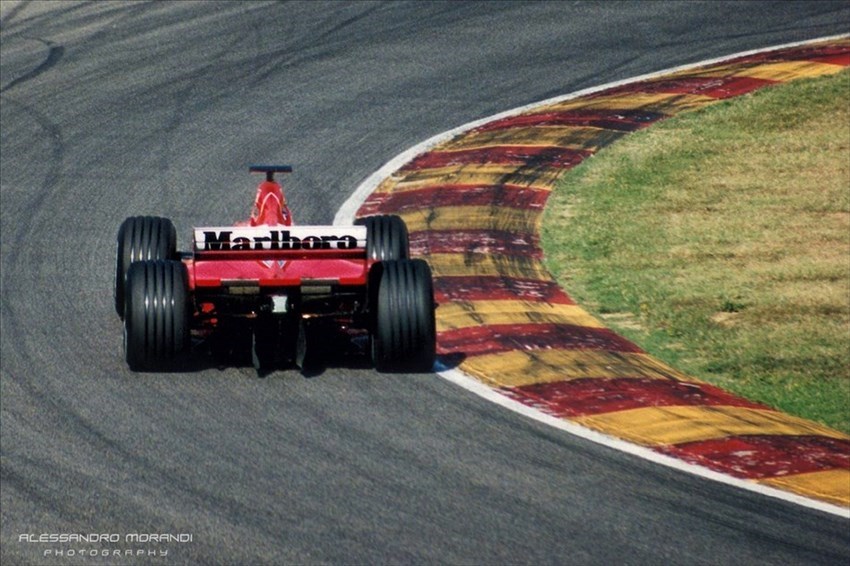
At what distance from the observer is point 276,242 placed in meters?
12.2

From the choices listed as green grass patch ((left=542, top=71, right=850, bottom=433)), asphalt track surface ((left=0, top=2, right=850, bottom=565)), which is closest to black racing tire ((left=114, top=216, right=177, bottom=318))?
asphalt track surface ((left=0, top=2, right=850, bottom=565))

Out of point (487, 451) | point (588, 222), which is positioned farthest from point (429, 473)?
point (588, 222)

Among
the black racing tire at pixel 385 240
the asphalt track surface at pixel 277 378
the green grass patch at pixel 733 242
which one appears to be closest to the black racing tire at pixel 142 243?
the asphalt track surface at pixel 277 378

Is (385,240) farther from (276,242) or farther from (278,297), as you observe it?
(278,297)

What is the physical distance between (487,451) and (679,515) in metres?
1.49

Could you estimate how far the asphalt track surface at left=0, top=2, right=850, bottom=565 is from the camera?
379 inches

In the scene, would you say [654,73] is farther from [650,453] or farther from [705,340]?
[650,453]

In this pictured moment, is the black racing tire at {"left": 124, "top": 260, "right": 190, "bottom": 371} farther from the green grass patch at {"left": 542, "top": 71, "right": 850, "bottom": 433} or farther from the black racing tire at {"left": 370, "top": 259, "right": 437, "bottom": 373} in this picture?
the green grass patch at {"left": 542, "top": 71, "right": 850, "bottom": 433}

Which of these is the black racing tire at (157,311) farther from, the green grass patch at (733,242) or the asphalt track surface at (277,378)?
the green grass patch at (733,242)

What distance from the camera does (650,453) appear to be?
11141 millimetres

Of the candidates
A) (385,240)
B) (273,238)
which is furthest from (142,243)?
(385,240)

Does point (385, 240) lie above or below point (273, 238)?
below

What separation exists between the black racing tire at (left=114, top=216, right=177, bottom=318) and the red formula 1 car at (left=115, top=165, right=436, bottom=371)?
636 mm

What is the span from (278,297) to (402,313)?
36.5 inches
